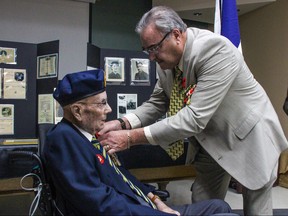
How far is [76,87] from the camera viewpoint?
1216 millimetres

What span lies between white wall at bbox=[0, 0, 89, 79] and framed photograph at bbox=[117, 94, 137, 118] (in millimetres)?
2284

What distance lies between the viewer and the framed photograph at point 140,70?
2672 millimetres

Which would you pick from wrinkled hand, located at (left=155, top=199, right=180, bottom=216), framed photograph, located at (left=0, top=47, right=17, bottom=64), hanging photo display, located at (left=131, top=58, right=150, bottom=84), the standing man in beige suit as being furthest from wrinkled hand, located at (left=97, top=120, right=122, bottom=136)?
framed photograph, located at (left=0, top=47, right=17, bottom=64)

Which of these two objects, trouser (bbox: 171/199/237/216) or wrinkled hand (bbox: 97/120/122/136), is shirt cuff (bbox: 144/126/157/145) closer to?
wrinkled hand (bbox: 97/120/122/136)

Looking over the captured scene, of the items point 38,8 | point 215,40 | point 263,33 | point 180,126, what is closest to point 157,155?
point 180,126

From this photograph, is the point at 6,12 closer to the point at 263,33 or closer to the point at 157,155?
the point at 157,155

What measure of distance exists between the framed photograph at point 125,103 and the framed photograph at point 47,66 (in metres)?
0.55

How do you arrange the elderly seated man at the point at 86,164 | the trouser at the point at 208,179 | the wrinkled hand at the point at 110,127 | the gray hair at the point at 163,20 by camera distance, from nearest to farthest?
1. the elderly seated man at the point at 86,164
2. the gray hair at the point at 163,20
3. the wrinkled hand at the point at 110,127
4. the trouser at the point at 208,179

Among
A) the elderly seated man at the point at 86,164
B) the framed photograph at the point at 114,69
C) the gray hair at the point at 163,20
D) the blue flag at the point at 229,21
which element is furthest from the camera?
the blue flag at the point at 229,21

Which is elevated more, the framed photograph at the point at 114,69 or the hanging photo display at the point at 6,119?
the framed photograph at the point at 114,69

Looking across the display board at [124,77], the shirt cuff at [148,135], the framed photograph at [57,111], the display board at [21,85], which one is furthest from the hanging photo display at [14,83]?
the shirt cuff at [148,135]

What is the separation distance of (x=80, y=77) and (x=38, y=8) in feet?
12.2

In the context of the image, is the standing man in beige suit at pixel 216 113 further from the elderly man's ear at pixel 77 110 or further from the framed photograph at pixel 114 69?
→ the framed photograph at pixel 114 69

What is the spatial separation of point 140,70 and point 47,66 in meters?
0.75
